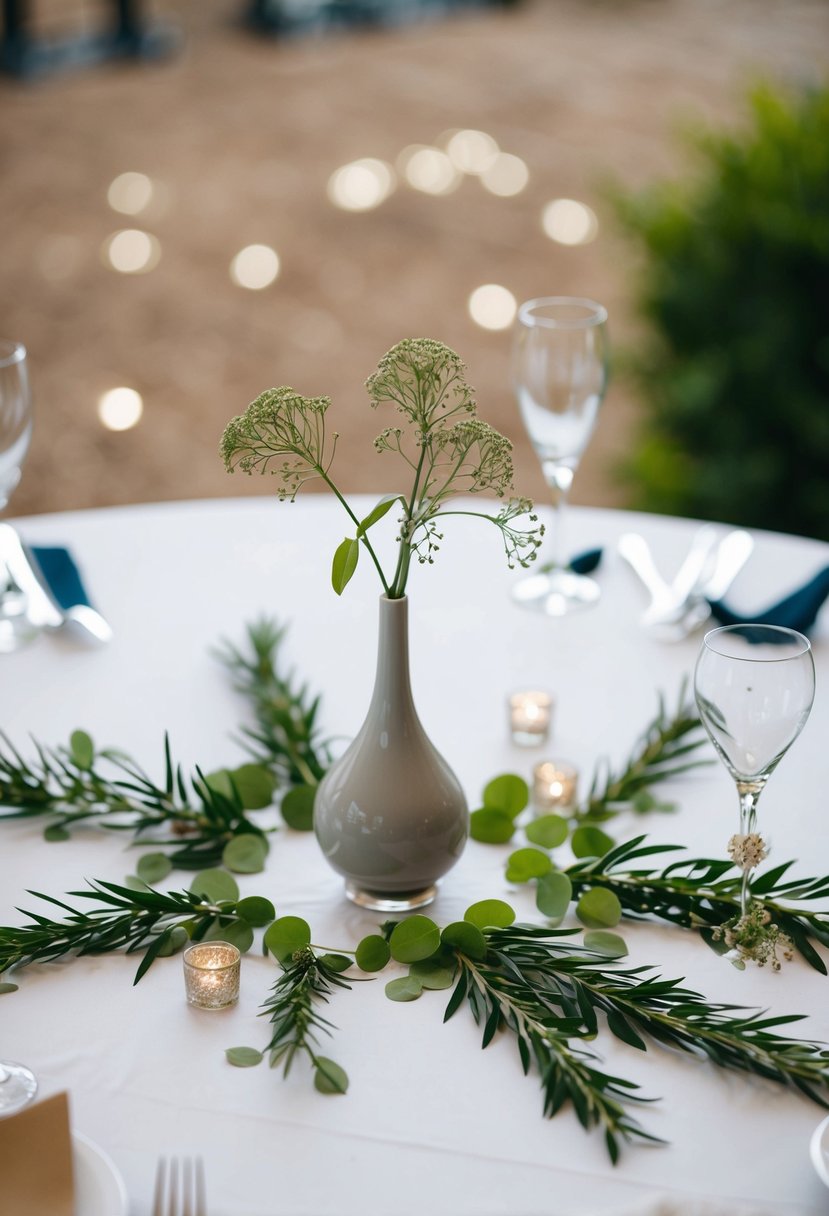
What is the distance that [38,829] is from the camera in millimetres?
889

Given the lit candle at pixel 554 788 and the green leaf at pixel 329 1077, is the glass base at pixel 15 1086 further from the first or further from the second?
the lit candle at pixel 554 788

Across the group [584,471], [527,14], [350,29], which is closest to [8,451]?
[584,471]

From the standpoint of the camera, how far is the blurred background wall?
3.49m

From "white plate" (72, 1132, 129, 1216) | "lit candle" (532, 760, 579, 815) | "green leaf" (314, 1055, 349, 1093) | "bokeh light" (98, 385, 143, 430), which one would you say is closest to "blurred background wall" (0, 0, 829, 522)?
"bokeh light" (98, 385, 143, 430)

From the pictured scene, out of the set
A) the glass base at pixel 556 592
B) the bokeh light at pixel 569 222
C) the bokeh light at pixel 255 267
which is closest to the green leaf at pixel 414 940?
the glass base at pixel 556 592

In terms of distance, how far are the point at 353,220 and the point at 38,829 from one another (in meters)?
3.94

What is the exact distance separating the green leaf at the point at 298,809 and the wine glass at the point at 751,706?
11.2 inches

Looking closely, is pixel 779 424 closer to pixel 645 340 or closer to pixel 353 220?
Result: pixel 645 340

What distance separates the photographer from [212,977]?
2.34ft

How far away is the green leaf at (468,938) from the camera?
29.4 inches

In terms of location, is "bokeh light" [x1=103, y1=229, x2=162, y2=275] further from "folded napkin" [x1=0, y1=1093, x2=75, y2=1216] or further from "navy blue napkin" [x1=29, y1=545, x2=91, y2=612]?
"folded napkin" [x1=0, y1=1093, x2=75, y2=1216]

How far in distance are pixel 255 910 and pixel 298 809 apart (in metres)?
0.12

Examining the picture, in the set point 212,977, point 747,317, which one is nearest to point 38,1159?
point 212,977

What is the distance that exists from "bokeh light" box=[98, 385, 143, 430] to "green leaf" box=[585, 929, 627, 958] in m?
2.92
